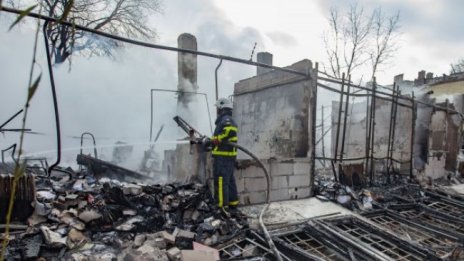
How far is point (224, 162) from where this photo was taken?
496 centimetres

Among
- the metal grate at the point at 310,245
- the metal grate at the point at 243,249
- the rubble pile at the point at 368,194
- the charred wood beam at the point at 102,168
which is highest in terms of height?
the charred wood beam at the point at 102,168

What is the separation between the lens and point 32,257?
311cm

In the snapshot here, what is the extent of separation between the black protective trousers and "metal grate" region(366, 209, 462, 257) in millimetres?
2824

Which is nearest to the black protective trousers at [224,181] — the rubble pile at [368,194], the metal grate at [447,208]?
the rubble pile at [368,194]

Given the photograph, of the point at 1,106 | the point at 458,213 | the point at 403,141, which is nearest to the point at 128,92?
the point at 1,106

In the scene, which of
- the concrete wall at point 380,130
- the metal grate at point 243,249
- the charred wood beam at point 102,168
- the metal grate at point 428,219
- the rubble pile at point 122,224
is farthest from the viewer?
the concrete wall at point 380,130

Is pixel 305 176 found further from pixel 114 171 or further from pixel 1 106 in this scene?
pixel 1 106

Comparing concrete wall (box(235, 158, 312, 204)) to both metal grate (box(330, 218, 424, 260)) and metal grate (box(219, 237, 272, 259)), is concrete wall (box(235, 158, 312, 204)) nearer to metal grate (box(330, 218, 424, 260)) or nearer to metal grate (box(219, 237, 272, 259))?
metal grate (box(330, 218, 424, 260))

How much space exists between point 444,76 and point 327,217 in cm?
2615

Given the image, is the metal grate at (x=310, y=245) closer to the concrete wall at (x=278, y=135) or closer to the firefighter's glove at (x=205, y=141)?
the concrete wall at (x=278, y=135)

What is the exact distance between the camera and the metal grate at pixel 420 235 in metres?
4.25

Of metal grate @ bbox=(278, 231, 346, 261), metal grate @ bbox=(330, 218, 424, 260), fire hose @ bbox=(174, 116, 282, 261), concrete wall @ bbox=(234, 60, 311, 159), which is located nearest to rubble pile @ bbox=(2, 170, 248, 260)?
fire hose @ bbox=(174, 116, 282, 261)

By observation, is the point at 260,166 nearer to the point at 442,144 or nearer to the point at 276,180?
the point at 276,180

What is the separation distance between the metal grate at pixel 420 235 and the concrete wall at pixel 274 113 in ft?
6.72
